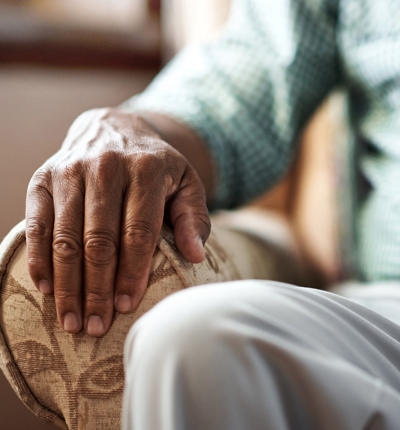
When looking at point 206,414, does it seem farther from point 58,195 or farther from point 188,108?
point 188,108

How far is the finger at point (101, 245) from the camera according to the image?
0.39 m

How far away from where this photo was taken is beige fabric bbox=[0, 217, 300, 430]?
0.40 m

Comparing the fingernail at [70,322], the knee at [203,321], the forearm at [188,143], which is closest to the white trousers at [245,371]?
the knee at [203,321]

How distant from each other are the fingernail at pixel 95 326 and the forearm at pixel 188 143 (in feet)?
0.91

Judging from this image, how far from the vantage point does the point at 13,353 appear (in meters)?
0.42

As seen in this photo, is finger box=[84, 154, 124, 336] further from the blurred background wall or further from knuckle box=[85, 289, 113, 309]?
the blurred background wall

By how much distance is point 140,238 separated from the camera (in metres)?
0.41

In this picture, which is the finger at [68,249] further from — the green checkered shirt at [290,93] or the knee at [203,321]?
the green checkered shirt at [290,93]

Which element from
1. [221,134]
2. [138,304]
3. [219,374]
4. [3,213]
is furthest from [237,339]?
[3,213]

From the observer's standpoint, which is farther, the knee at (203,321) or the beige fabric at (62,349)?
the beige fabric at (62,349)

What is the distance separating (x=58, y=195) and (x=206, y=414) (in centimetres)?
24

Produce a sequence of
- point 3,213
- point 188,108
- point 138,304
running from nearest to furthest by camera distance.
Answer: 1. point 138,304
2. point 188,108
3. point 3,213

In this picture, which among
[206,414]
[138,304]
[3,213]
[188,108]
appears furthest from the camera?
[3,213]

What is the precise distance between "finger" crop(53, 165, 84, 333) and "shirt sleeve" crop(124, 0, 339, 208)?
1.00 ft
